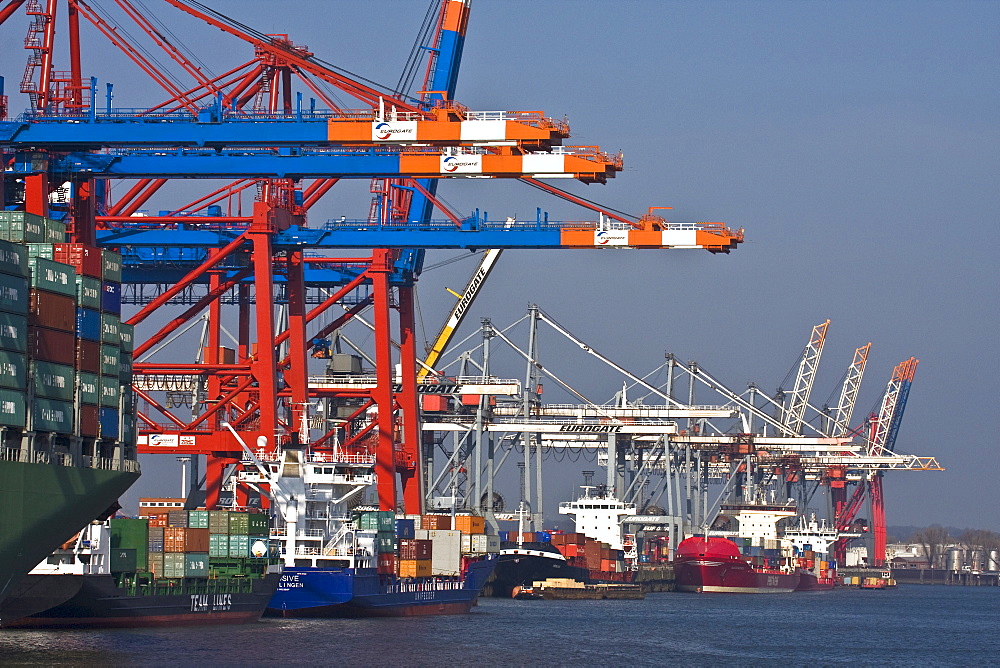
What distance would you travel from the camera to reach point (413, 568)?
53.6 meters

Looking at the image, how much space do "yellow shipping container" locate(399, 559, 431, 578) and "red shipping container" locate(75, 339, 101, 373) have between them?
18.1 meters

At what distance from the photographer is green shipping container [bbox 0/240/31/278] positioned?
34.1 meters

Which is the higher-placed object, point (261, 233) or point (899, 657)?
point (261, 233)

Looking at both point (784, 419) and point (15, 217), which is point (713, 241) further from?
point (784, 419)

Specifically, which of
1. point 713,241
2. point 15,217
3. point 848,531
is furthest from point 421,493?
point 848,531

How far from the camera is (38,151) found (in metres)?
43.8

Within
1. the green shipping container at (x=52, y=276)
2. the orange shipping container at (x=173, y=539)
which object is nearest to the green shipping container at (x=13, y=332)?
the green shipping container at (x=52, y=276)

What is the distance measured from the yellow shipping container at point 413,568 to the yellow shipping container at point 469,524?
25.6ft

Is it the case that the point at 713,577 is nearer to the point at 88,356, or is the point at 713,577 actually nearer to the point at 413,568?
the point at 413,568

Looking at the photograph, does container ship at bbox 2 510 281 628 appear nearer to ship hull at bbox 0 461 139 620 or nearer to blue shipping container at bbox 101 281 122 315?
ship hull at bbox 0 461 139 620

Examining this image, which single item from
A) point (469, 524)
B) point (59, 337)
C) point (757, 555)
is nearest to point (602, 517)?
point (757, 555)

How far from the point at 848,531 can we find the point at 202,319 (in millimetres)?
73318

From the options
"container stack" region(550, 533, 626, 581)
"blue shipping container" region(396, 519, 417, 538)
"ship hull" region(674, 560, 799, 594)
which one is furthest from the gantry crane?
"ship hull" region(674, 560, 799, 594)

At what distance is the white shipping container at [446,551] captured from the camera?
58.5 metres
